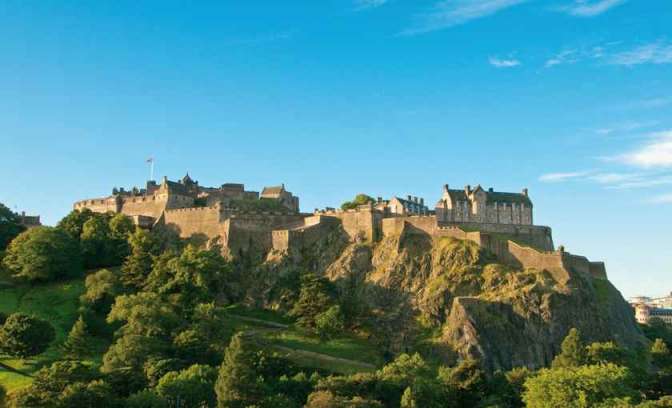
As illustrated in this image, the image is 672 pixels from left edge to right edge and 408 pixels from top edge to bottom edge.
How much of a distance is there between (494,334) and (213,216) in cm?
4022

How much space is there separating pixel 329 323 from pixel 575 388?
29.3 meters

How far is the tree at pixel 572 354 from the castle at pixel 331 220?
14059mm

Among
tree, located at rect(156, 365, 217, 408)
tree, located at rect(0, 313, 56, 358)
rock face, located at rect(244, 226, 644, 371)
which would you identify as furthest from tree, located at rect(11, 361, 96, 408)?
rock face, located at rect(244, 226, 644, 371)

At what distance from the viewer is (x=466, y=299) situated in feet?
302

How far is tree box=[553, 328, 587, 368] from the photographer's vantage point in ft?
265

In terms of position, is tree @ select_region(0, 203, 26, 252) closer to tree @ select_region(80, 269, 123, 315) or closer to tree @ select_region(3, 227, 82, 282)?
tree @ select_region(3, 227, 82, 282)

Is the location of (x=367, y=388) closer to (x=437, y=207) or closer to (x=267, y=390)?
(x=267, y=390)

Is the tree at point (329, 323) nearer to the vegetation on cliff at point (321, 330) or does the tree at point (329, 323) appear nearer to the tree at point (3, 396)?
the vegetation on cliff at point (321, 330)

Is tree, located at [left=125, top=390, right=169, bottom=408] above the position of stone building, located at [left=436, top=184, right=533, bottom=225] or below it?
below

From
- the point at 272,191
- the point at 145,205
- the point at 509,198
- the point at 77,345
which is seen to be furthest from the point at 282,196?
the point at 77,345

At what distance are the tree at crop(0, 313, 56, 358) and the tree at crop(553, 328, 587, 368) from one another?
1995 inches

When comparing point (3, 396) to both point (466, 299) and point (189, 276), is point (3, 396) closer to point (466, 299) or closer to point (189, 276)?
point (189, 276)

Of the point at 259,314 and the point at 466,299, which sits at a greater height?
the point at 466,299

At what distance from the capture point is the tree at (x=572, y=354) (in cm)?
8088
